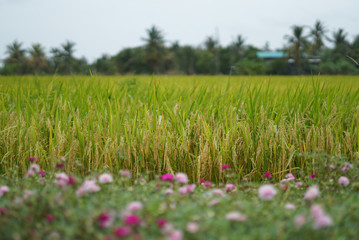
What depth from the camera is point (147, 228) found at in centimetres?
98

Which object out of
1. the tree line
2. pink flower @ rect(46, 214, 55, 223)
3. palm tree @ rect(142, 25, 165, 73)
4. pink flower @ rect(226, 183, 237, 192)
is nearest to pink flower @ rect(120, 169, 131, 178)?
pink flower @ rect(46, 214, 55, 223)

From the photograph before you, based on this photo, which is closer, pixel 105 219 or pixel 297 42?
pixel 105 219

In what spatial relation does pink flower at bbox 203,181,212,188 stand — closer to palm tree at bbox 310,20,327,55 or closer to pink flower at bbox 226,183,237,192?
pink flower at bbox 226,183,237,192

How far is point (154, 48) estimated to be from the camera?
137 feet

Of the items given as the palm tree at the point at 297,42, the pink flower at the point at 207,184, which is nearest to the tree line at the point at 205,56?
the palm tree at the point at 297,42

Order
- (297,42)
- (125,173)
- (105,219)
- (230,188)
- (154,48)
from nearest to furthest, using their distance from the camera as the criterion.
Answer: (105,219) → (125,173) → (230,188) → (297,42) → (154,48)

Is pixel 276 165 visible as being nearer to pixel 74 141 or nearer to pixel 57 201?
pixel 74 141

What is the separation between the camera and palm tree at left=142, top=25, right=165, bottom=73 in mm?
41062

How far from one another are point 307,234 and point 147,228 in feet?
1.86

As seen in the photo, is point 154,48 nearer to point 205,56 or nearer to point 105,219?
point 205,56

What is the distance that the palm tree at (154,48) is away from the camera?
135ft

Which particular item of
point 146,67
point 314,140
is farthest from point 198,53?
point 314,140

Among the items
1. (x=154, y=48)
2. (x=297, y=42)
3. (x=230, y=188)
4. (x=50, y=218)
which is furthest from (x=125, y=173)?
(x=154, y=48)

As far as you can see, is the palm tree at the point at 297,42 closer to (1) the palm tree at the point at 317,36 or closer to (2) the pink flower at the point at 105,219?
(1) the palm tree at the point at 317,36
